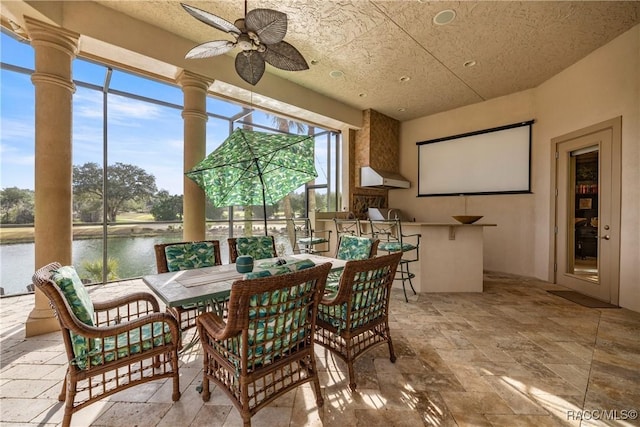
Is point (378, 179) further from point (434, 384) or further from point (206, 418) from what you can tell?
point (206, 418)

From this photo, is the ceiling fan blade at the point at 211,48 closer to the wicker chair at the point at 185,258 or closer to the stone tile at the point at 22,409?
the wicker chair at the point at 185,258

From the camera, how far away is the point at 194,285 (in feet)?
5.90

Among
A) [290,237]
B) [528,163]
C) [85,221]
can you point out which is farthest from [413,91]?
[85,221]

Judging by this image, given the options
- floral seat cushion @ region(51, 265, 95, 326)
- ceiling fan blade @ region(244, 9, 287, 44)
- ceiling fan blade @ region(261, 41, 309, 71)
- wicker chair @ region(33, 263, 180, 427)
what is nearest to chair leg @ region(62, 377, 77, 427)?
wicker chair @ region(33, 263, 180, 427)

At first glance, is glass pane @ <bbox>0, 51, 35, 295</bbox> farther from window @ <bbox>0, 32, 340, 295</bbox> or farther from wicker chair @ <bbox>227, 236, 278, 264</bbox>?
wicker chair @ <bbox>227, 236, 278, 264</bbox>

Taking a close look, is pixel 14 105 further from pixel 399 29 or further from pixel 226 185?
pixel 399 29

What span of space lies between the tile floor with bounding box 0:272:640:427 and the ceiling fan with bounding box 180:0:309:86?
252 centimetres

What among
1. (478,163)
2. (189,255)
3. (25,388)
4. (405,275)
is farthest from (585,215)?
(25,388)

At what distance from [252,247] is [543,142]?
5.32 metres

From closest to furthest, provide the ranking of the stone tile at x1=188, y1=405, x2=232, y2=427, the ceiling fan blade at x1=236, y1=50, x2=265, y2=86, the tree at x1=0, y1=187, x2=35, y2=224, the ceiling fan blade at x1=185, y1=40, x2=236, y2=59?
the stone tile at x1=188, y1=405, x2=232, y2=427
the ceiling fan blade at x1=185, y1=40, x2=236, y2=59
the ceiling fan blade at x1=236, y1=50, x2=265, y2=86
the tree at x1=0, y1=187, x2=35, y2=224

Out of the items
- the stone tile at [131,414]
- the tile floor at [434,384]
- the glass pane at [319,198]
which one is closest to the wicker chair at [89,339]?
the stone tile at [131,414]

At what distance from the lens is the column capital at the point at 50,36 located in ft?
8.16

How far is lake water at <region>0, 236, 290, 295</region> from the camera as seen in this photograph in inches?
137

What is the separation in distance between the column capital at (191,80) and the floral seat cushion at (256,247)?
232 cm
